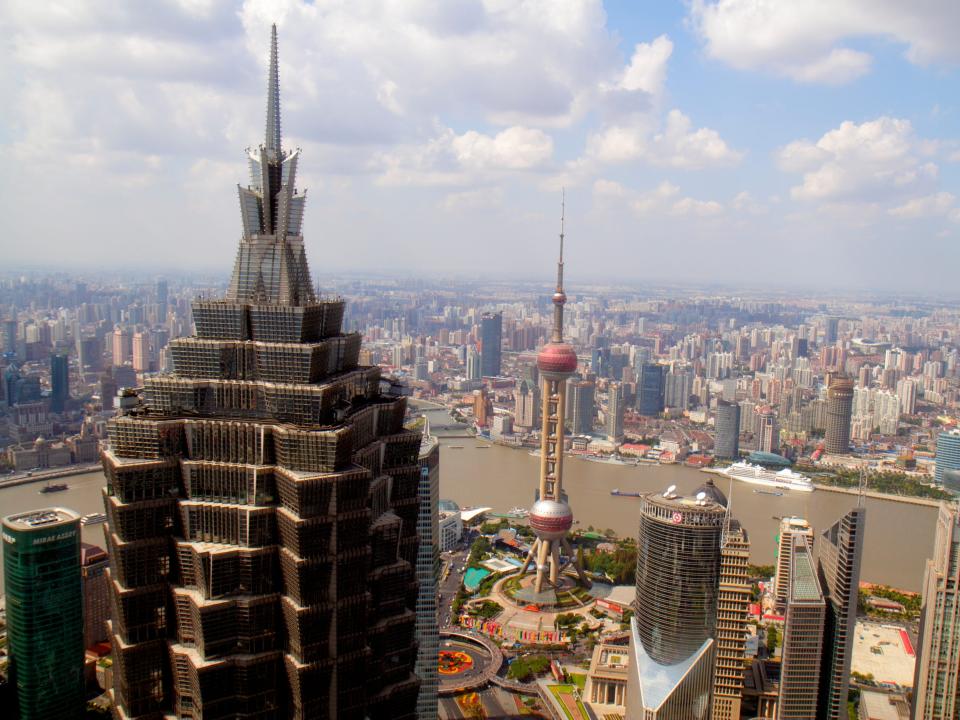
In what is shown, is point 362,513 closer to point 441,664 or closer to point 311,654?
point 311,654

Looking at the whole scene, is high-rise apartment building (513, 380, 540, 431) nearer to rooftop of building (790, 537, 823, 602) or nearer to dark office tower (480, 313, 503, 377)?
dark office tower (480, 313, 503, 377)

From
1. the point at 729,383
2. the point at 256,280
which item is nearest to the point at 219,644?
the point at 256,280

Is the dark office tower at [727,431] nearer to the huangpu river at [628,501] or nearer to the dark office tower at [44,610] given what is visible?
the huangpu river at [628,501]

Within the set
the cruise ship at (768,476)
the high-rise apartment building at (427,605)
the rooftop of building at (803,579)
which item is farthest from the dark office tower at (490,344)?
the high-rise apartment building at (427,605)

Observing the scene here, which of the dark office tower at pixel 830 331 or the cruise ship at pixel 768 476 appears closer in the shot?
the cruise ship at pixel 768 476

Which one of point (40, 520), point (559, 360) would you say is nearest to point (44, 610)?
point (40, 520)

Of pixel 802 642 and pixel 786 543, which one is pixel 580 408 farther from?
pixel 802 642

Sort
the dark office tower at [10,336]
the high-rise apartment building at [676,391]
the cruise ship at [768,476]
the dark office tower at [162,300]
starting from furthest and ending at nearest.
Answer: the high-rise apartment building at [676,391] → the dark office tower at [162,300] → the dark office tower at [10,336] → the cruise ship at [768,476]
